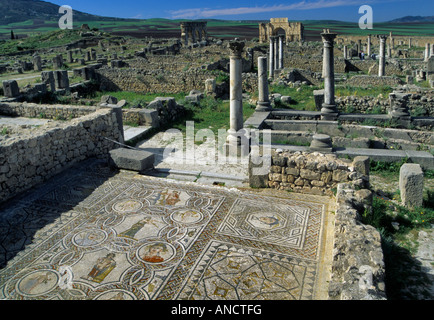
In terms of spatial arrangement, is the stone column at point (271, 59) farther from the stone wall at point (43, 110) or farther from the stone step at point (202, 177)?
the stone step at point (202, 177)

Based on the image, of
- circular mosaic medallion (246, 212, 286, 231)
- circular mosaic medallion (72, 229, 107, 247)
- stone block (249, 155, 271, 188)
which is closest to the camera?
circular mosaic medallion (72, 229, 107, 247)

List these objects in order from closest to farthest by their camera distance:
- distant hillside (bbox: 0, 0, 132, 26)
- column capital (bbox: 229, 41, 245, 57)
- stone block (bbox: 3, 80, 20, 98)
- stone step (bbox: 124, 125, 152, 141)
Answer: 1. column capital (bbox: 229, 41, 245, 57)
2. stone step (bbox: 124, 125, 152, 141)
3. stone block (bbox: 3, 80, 20, 98)
4. distant hillside (bbox: 0, 0, 132, 26)

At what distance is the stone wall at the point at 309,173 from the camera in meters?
6.89

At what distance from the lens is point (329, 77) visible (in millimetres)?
11992

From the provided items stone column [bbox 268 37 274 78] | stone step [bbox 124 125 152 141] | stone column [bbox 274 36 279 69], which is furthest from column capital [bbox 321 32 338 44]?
stone column [bbox 274 36 279 69]

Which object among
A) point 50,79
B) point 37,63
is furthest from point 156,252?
point 37,63

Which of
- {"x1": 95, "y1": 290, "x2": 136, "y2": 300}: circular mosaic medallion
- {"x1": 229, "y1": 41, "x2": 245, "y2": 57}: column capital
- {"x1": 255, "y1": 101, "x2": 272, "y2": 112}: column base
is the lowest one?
{"x1": 95, "y1": 290, "x2": 136, "y2": 300}: circular mosaic medallion

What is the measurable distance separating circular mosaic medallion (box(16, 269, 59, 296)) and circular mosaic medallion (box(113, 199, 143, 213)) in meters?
1.88

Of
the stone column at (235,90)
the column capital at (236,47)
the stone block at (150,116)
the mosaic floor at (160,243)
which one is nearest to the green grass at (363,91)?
the stone column at (235,90)

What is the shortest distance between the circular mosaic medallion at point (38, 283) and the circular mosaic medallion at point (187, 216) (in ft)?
6.92

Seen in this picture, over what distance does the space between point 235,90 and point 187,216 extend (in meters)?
4.70

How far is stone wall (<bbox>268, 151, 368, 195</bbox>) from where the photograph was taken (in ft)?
22.6

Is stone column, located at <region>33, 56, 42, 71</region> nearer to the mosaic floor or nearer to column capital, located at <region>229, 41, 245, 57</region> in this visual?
column capital, located at <region>229, 41, 245, 57</region>

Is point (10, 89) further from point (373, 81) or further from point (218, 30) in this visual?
point (218, 30)
